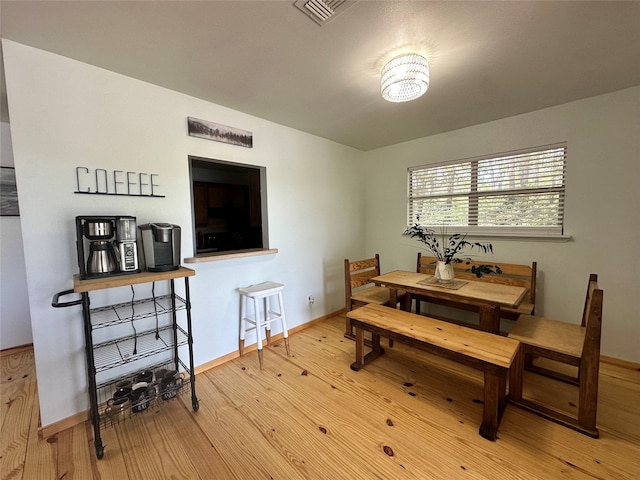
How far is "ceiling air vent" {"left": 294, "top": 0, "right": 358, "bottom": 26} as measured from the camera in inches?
46.3

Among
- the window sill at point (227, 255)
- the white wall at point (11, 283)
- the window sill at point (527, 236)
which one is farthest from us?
the white wall at point (11, 283)

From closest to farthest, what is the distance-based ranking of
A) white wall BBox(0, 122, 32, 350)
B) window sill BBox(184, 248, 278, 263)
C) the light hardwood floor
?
the light hardwood floor < window sill BBox(184, 248, 278, 263) < white wall BBox(0, 122, 32, 350)

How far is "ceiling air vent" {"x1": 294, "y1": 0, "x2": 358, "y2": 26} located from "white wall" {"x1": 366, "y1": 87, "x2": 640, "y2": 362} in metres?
2.17

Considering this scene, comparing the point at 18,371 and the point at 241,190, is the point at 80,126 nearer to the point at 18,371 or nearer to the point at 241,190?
the point at 241,190

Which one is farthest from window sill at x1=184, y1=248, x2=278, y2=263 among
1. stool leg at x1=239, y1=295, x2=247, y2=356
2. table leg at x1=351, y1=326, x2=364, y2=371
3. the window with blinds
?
the window with blinds

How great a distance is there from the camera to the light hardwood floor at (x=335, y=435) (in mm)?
1309

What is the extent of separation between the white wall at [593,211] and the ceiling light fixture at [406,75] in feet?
5.21

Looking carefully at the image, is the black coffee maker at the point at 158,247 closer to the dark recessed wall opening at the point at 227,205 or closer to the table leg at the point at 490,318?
the dark recessed wall opening at the point at 227,205

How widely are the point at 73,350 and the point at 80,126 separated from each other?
1.41 meters

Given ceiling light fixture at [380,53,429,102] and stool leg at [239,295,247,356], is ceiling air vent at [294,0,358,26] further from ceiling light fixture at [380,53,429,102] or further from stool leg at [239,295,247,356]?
stool leg at [239,295,247,356]

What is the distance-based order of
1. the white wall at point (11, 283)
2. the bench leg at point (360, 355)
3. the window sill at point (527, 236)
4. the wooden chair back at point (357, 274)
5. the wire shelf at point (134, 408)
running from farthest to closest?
the wooden chair back at point (357, 274)
the white wall at point (11, 283)
the window sill at point (527, 236)
the bench leg at point (360, 355)
the wire shelf at point (134, 408)

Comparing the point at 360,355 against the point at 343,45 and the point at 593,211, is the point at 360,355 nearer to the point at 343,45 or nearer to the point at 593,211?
the point at 343,45

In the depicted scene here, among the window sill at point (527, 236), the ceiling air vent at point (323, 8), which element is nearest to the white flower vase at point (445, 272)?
the window sill at point (527, 236)

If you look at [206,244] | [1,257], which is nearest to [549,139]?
[206,244]
